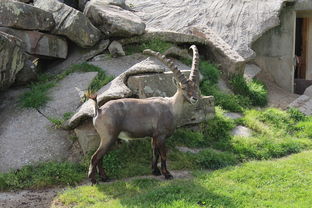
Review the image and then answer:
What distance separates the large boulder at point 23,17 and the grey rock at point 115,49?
67.1 inches

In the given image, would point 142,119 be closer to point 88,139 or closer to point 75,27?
point 88,139

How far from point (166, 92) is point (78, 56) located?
3672mm

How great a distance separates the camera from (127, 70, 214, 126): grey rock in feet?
29.9

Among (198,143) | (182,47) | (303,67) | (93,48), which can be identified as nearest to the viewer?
(198,143)

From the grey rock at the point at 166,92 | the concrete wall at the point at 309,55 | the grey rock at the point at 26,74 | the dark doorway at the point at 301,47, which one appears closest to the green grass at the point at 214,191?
the grey rock at the point at 166,92

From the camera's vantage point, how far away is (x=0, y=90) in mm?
9805

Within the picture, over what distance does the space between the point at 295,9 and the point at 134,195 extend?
1056 centimetres

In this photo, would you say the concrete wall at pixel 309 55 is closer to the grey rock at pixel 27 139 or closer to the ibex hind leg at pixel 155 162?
the ibex hind leg at pixel 155 162

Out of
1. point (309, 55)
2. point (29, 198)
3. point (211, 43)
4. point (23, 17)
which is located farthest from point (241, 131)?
point (309, 55)

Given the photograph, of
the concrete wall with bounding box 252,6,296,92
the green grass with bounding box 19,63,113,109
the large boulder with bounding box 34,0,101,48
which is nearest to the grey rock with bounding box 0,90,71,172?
the green grass with bounding box 19,63,113,109

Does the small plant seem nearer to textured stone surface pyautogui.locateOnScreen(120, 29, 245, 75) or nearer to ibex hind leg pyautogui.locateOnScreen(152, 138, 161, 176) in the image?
textured stone surface pyautogui.locateOnScreen(120, 29, 245, 75)

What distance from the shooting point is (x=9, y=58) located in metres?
9.44

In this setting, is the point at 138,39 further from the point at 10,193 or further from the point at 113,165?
the point at 10,193

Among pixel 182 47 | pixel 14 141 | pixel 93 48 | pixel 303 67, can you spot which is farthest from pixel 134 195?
pixel 303 67
